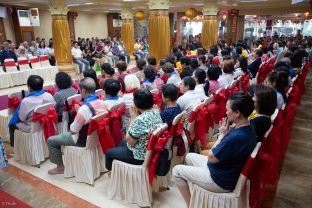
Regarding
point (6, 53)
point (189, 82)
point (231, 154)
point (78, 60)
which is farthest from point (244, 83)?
point (6, 53)

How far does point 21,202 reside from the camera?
2.62 m

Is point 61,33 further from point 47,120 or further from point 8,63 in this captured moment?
point 47,120

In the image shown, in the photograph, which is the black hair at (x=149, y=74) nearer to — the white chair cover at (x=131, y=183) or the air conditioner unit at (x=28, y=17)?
the white chair cover at (x=131, y=183)

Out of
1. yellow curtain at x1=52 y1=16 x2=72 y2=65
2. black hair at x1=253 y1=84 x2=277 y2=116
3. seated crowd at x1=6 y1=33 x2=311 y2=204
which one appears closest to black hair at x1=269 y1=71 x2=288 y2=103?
seated crowd at x1=6 y1=33 x2=311 y2=204

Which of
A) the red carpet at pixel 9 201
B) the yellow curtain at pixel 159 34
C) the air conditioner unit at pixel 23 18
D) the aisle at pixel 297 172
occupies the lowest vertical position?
the aisle at pixel 297 172

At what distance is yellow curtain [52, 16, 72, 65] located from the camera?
898 centimetres

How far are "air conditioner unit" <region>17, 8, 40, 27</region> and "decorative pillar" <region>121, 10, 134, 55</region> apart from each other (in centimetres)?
499

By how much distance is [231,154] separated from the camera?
1833 mm

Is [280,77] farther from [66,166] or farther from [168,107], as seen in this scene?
[66,166]

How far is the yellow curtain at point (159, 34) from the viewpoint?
7793 mm

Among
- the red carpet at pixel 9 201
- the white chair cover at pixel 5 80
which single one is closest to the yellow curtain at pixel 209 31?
the white chair cover at pixel 5 80

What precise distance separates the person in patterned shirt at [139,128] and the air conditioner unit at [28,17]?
1406 cm

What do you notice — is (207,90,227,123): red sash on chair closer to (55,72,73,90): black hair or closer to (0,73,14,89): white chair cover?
(55,72,73,90): black hair

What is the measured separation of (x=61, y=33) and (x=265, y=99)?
837 centimetres
